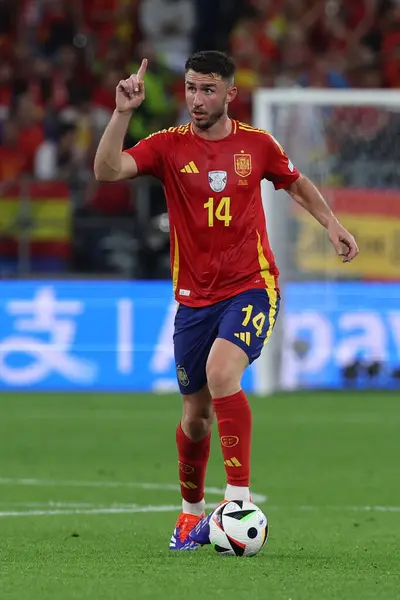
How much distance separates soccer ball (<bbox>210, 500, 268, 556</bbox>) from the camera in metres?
6.24

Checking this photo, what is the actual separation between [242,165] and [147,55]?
14.0 m

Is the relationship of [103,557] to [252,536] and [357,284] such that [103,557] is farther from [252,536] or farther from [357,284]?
[357,284]

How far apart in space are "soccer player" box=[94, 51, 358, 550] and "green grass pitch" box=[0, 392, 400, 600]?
555mm

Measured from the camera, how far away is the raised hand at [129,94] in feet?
20.6

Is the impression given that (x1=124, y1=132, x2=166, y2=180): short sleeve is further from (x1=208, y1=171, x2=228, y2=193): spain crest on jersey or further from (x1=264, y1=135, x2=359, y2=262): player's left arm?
(x1=264, y1=135, x2=359, y2=262): player's left arm

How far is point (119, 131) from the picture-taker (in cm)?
634

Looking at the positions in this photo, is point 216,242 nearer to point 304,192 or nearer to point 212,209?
point 212,209

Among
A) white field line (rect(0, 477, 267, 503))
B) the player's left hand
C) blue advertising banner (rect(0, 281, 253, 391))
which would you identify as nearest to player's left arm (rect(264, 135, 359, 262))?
the player's left hand

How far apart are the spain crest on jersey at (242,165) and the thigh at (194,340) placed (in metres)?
0.59

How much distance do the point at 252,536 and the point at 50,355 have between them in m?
10.2

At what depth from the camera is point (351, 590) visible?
5.27m

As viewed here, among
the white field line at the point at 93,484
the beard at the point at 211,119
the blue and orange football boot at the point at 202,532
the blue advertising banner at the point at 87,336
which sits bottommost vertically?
the blue advertising banner at the point at 87,336

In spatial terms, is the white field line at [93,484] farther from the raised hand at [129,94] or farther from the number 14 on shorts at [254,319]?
the raised hand at [129,94]

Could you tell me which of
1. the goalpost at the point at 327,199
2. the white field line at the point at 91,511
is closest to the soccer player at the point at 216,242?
the white field line at the point at 91,511
